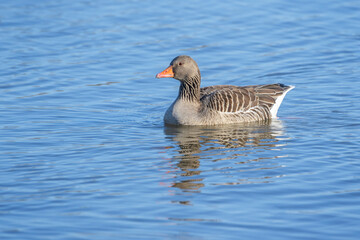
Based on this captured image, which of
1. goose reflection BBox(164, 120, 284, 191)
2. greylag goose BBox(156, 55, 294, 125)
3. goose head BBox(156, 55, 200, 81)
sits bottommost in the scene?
goose reflection BBox(164, 120, 284, 191)

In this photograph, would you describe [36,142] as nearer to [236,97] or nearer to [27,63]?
[236,97]

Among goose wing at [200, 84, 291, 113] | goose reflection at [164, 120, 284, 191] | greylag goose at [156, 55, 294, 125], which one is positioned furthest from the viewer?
goose wing at [200, 84, 291, 113]

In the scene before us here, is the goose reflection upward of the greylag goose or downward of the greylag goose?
downward

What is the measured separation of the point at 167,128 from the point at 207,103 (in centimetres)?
108

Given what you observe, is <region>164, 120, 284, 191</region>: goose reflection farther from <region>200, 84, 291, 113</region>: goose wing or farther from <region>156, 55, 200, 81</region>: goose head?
<region>156, 55, 200, 81</region>: goose head

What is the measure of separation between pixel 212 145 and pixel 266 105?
9.14 ft

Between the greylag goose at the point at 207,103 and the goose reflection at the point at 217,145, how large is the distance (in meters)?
0.20

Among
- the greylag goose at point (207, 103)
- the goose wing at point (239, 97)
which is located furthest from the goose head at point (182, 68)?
the goose wing at point (239, 97)

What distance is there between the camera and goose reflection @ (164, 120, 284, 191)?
10.9 meters

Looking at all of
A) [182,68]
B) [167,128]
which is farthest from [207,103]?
[167,128]

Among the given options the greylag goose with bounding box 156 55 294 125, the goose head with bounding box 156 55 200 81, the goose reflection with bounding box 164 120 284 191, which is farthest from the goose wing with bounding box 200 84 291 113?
the goose head with bounding box 156 55 200 81

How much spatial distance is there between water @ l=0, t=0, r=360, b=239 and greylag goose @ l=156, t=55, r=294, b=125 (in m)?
0.31

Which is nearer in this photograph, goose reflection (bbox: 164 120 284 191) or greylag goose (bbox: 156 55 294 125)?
goose reflection (bbox: 164 120 284 191)

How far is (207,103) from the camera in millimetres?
14758
